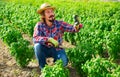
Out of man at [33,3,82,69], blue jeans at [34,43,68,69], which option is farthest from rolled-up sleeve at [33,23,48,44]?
blue jeans at [34,43,68,69]

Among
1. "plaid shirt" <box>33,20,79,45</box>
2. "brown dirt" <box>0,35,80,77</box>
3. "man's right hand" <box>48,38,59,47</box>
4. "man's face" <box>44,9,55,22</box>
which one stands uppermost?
"man's face" <box>44,9,55,22</box>

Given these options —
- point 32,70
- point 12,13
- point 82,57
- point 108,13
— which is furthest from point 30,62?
point 12,13

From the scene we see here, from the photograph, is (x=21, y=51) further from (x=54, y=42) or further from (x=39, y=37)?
(x=54, y=42)

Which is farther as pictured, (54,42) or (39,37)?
(39,37)

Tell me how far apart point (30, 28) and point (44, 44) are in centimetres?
425

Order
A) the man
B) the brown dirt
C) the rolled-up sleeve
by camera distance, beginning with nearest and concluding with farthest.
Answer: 1. the rolled-up sleeve
2. the man
3. the brown dirt

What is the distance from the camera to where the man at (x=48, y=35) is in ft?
27.5

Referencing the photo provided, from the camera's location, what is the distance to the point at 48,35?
8.59 m

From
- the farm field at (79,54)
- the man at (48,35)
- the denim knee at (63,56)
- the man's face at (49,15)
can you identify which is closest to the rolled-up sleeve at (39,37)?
the man at (48,35)

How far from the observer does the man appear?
27.5 ft

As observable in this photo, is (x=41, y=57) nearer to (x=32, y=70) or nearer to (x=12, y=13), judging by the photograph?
(x=32, y=70)

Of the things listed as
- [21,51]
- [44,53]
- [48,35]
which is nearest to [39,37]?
[48,35]

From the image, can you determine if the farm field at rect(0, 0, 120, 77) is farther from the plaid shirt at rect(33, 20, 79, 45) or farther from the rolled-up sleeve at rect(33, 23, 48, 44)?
the rolled-up sleeve at rect(33, 23, 48, 44)

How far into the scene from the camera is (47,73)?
264 inches
